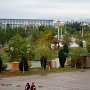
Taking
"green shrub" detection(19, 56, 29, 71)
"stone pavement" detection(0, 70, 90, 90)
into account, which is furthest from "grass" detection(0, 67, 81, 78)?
"stone pavement" detection(0, 70, 90, 90)

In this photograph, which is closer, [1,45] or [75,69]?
[75,69]

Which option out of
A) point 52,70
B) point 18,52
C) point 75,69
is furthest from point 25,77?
point 75,69

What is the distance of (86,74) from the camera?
138 feet

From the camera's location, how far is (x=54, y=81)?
3597cm

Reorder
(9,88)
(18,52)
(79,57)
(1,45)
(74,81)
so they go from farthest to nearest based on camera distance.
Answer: (1,45) < (79,57) < (18,52) < (74,81) < (9,88)

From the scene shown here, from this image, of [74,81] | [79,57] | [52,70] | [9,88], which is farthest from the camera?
[79,57]

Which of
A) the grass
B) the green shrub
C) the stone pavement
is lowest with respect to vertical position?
the stone pavement

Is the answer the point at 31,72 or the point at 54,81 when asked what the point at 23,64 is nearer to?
the point at 31,72

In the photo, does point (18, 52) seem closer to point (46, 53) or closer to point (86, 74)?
point (46, 53)

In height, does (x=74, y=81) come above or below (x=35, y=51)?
below

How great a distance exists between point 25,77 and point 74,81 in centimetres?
550

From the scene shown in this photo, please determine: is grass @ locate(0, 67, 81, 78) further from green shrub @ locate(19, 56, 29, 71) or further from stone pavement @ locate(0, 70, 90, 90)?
stone pavement @ locate(0, 70, 90, 90)

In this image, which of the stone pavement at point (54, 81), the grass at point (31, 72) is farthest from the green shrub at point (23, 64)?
the stone pavement at point (54, 81)

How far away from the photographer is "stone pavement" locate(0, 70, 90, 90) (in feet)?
105
